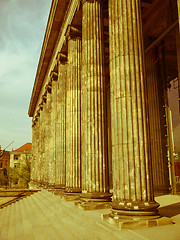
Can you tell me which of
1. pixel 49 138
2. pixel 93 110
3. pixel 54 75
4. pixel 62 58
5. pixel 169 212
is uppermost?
pixel 62 58

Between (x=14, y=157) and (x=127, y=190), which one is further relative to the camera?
(x=14, y=157)

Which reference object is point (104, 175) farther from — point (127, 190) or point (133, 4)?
point (133, 4)

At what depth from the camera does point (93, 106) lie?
12930 mm

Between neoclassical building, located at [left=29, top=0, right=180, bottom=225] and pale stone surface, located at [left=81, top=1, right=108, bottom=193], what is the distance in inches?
1.9

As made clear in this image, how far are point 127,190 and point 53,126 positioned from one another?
17658 millimetres

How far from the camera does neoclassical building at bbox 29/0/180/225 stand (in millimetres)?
8570

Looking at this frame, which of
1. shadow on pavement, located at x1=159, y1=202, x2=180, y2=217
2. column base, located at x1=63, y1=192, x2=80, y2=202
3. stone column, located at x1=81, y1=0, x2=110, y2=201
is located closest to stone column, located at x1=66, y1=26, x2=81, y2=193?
column base, located at x1=63, y1=192, x2=80, y2=202

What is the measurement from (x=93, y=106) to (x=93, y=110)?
0.72 feet

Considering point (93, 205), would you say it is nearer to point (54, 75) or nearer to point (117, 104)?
point (117, 104)

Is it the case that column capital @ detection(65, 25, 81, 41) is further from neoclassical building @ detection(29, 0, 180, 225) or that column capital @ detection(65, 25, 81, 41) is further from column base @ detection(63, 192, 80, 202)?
column base @ detection(63, 192, 80, 202)

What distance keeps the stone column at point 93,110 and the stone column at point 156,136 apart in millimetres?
8085

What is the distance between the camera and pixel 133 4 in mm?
9781

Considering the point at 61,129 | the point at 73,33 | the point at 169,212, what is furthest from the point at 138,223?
the point at 73,33

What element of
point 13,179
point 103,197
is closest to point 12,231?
point 103,197
